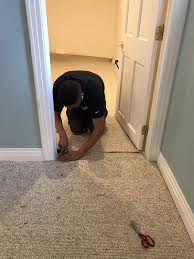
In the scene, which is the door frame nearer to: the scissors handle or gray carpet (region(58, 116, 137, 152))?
gray carpet (region(58, 116, 137, 152))

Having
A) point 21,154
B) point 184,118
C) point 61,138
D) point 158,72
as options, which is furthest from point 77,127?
point 184,118

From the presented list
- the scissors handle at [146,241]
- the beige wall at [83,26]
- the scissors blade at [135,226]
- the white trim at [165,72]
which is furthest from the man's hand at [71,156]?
the beige wall at [83,26]

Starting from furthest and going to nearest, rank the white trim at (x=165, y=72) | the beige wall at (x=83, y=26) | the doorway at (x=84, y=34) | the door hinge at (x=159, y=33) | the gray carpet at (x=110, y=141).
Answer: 1. the beige wall at (x=83, y=26)
2. the doorway at (x=84, y=34)
3. the gray carpet at (x=110, y=141)
4. the door hinge at (x=159, y=33)
5. the white trim at (x=165, y=72)

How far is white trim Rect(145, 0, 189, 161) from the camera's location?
54.1 inches

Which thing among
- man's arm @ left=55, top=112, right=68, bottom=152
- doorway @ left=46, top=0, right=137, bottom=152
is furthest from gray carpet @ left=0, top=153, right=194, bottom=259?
doorway @ left=46, top=0, right=137, bottom=152

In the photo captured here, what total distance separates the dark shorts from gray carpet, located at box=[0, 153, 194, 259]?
45 cm

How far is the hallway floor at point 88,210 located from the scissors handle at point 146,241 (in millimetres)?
23

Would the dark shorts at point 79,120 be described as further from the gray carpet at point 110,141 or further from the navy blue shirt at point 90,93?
the navy blue shirt at point 90,93

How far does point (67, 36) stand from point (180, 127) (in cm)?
481

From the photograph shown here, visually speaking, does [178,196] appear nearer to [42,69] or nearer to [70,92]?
[70,92]

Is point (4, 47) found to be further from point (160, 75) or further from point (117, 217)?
point (117, 217)

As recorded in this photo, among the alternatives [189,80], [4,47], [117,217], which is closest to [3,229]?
[117,217]

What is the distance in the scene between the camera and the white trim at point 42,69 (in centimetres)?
129

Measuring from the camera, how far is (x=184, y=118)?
1.39 m
